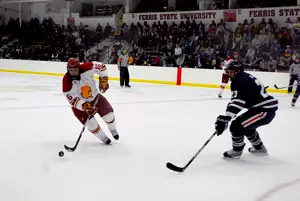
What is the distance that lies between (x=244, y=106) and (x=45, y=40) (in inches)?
592

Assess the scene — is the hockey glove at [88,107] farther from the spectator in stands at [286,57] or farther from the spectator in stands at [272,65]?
the spectator in stands at [286,57]

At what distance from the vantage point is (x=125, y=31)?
14625mm

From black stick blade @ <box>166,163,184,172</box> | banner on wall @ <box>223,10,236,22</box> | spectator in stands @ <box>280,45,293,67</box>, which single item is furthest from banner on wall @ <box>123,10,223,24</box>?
black stick blade @ <box>166,163,184,172</box>

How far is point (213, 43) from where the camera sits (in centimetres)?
1205

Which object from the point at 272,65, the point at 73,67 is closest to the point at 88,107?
the point at 73,67

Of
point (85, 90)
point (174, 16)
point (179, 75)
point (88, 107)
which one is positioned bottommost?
point (179, 75)

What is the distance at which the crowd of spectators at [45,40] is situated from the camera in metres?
15.6

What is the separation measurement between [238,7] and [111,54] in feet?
16.7

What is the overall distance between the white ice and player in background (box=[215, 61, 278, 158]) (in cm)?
31

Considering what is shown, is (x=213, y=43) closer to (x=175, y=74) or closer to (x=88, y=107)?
(x=175, y=74)

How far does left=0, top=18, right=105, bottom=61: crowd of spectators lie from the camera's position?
1565cm

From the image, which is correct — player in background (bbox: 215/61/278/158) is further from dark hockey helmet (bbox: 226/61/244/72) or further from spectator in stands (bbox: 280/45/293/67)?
spectator in stands (bbox: 280/45/293/67)

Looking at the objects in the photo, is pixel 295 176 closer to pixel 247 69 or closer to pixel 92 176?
pixel 92 176

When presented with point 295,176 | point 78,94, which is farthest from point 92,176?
point 295,176
